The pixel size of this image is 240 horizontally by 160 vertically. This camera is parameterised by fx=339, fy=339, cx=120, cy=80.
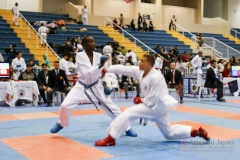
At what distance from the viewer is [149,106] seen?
495 cm

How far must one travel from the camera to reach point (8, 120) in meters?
7.69

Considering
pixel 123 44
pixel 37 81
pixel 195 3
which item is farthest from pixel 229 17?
pixel 37 81

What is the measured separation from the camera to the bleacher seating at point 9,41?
16.5 metres

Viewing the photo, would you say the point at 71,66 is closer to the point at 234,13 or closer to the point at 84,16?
the point at 84,16

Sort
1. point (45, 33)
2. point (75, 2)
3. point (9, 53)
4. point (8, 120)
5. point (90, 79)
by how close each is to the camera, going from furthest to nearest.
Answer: point (75, 2) → point (45, 33) → point (9, 53) → point (8, 120) → point (90, 79)

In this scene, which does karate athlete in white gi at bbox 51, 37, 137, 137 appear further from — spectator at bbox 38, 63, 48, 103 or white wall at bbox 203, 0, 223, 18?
white wall at bbox 203, 0, 223, 18

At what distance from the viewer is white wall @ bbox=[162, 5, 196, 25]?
28.8 meters

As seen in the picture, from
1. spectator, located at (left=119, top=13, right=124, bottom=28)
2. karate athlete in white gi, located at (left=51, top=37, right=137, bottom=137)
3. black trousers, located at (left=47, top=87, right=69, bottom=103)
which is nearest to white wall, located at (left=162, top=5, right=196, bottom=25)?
spectator, located at (left=119, top=13, right=124, bottom=28)

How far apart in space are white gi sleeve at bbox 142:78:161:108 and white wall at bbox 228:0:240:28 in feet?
96.0

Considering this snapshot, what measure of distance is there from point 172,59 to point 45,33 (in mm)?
7116

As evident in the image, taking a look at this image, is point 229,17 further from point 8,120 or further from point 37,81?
point 8,120

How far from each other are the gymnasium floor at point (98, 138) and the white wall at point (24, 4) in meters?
15.8

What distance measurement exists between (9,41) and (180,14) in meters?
16.8

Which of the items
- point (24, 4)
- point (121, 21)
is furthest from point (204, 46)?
point (24, 4)
